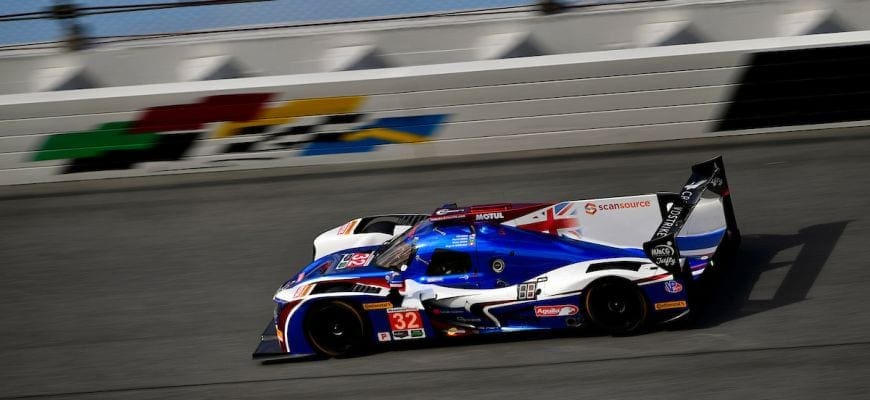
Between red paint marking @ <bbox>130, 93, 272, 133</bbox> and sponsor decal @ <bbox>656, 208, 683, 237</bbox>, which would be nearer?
sponsor decal @ <bbox>656, 208, 683, 237</bbox>

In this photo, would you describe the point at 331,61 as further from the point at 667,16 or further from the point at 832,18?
the point at 832,18

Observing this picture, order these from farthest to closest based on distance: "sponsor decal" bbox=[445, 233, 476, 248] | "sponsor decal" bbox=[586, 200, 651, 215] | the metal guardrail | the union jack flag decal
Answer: the metal guardrail
"sponsor decal" bbox=[586, 200, 651, 215]
the union jack flag decal
"sponsor decal" bbox=[445, 233, 476, 248]

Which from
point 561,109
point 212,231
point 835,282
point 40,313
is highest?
point 561,109

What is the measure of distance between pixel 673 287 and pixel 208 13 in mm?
8037

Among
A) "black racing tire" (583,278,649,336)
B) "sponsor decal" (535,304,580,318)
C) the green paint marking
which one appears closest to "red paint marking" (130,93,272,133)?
the green paint marking

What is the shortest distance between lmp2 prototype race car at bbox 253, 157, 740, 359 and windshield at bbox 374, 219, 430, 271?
11 mm

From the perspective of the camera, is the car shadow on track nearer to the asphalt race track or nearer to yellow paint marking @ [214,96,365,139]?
the asphalt race track

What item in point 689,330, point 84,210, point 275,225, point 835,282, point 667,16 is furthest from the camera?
point 667,16

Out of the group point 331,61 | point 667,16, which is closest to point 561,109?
point 667,16

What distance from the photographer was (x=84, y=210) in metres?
12.7

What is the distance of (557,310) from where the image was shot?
26.3 ft

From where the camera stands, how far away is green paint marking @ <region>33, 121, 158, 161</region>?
13.2 metres

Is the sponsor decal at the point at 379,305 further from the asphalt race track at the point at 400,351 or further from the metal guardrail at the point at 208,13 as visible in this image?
the metal guardrail at the point at 208,13

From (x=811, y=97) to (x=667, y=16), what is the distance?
231 centimetres
